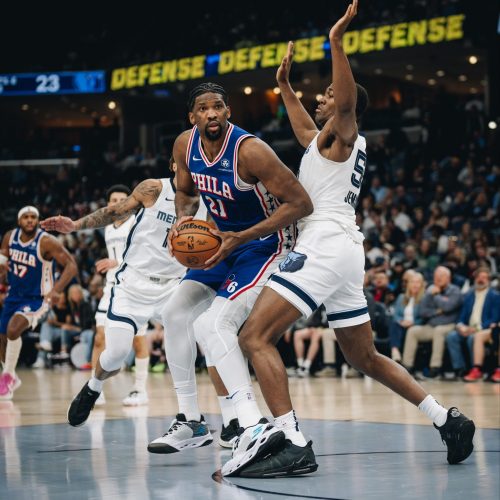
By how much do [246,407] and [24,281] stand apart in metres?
5.85

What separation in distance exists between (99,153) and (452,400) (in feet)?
74.1

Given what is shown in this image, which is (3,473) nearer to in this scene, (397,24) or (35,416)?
(35,416)

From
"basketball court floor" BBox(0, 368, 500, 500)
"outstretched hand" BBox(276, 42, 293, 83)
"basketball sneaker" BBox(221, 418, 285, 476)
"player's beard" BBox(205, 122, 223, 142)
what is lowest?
"basketball court floor" BBox(0, 368, 500, 500)

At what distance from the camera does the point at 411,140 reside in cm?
2336

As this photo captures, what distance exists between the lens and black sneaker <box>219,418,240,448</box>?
5855mm

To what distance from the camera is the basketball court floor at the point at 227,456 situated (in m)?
4.45

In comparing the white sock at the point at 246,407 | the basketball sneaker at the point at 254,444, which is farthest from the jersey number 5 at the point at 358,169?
the basketball sneaker at the point at 254,444

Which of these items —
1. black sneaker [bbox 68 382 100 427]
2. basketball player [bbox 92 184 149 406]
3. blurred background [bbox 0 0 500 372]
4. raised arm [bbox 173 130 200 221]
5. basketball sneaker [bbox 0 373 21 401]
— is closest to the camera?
raised arm [bbox 173 130 200 221]

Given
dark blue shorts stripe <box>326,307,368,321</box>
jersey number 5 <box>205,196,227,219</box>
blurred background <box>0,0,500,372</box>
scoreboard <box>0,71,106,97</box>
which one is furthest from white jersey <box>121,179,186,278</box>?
scoreboard <box>0,71,106,97</box>

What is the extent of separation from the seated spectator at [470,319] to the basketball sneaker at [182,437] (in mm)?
6699

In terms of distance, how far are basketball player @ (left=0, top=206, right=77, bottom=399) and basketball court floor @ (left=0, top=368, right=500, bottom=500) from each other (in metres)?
0.75

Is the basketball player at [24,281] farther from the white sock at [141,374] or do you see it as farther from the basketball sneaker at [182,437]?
the basketball sneaker at [182,437]

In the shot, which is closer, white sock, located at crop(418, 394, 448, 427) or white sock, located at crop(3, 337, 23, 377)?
white sock, located at crop(418, 394, 448, 427)

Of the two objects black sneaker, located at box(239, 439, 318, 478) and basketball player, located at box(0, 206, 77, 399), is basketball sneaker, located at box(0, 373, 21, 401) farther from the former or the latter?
black sneaker, located at box(239, 439, 318, 478)
